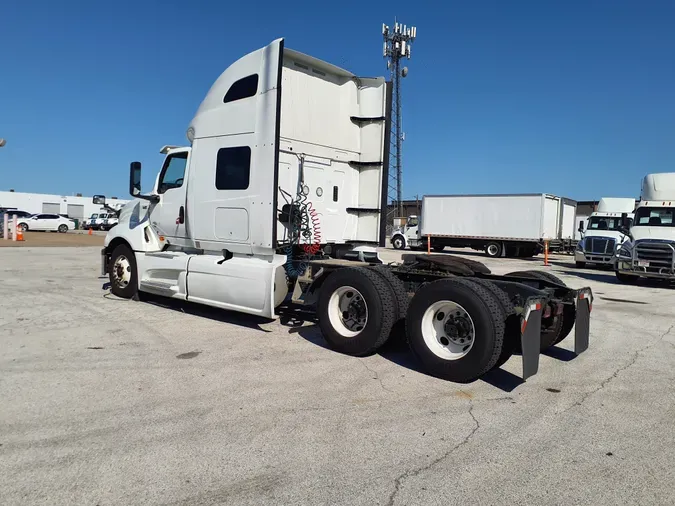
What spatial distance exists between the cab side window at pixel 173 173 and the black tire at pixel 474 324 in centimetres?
482

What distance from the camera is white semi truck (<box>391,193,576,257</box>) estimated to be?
27453 mm

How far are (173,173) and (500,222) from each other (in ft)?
75.4

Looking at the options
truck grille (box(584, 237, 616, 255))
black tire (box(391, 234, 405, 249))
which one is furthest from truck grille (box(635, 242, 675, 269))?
black tire (box(391, 234, 405, 249))

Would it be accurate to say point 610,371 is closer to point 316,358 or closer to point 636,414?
point 636,414

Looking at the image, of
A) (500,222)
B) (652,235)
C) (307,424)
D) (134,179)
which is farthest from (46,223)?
(307,424)

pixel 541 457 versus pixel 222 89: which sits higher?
pixel 222 89

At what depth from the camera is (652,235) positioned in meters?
15.0

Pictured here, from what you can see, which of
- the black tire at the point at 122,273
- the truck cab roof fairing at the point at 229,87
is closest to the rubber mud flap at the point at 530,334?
the truck cab roof fairing at the point at 229,87

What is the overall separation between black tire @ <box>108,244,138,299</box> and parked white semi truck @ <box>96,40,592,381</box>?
36mm

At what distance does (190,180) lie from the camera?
26.6ft

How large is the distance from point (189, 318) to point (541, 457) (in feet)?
18.9

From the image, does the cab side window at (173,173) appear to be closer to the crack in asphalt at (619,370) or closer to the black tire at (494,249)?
the crack in asphalt at (619,370)

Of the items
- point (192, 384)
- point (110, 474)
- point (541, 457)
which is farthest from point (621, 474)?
point (192, 384)

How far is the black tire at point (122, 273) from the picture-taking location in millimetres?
9109
